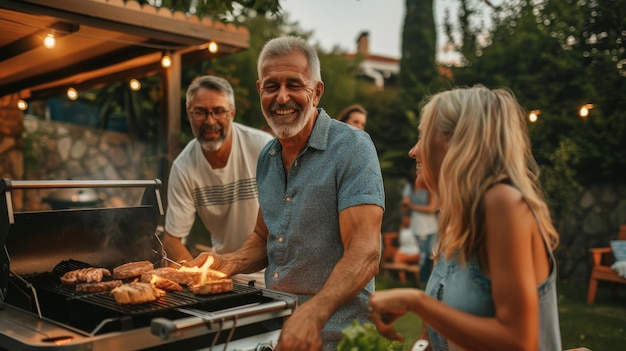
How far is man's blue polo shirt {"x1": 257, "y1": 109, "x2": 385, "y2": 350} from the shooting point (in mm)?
2617

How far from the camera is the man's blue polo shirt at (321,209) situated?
8.59ft

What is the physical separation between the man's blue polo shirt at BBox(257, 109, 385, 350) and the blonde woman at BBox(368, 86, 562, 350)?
0.59 meters

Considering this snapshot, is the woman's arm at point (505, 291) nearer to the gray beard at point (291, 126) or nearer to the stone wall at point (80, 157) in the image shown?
the gray beard at point (291, 126)

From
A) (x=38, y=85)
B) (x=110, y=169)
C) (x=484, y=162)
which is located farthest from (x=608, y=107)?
(x=110, y=169)

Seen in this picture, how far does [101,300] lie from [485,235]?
1524mm

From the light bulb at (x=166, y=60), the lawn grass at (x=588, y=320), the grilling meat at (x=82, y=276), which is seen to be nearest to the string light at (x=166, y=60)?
the light bulb at (x=166, y=60)

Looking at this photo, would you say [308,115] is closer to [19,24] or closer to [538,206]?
[538,206]

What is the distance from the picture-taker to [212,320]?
2.07 metres

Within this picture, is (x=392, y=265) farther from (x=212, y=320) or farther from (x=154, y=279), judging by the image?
(x=212, y=320)

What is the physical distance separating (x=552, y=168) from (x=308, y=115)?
18.9 ft

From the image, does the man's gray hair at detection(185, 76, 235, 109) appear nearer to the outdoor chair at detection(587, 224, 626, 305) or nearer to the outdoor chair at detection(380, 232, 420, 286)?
the outdoor chair at detection(587, 224, 626, 305)

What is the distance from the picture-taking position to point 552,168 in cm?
757

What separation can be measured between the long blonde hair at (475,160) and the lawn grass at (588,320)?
3442 millimetres

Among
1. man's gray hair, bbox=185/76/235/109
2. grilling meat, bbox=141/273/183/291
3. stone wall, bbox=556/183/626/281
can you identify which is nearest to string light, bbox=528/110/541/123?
stone wall, bbox=556/183/626/281
